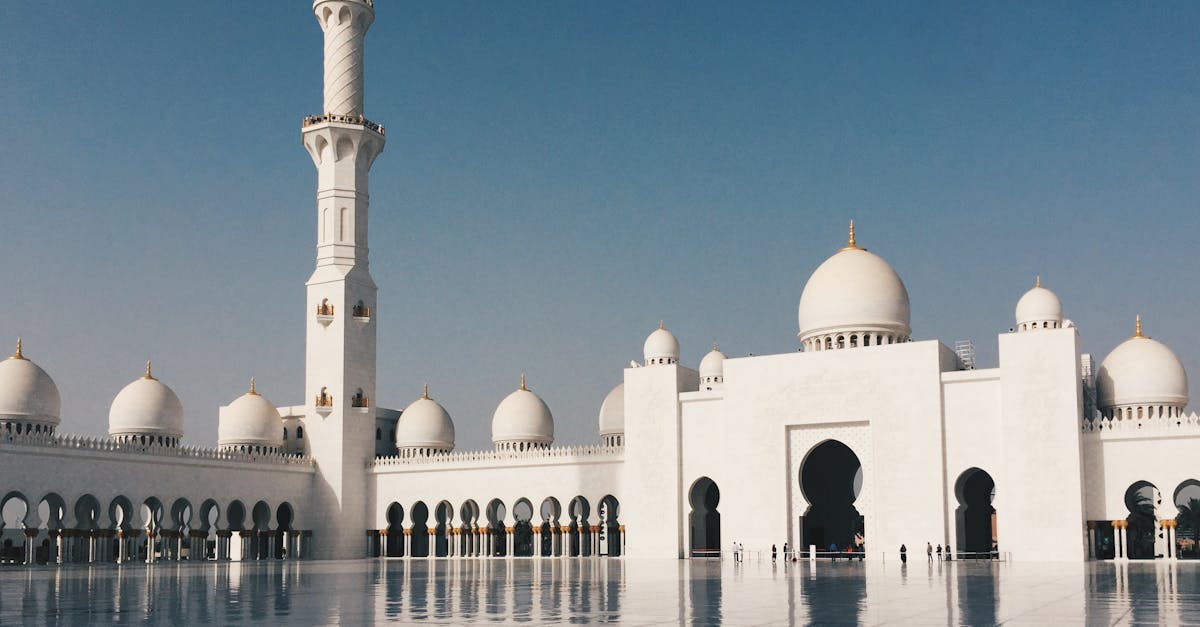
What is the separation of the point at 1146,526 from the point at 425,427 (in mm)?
21611

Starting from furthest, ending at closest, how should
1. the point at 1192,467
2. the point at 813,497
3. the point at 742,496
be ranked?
the point at 813,497
the point at 742,496
the point at 1192,467

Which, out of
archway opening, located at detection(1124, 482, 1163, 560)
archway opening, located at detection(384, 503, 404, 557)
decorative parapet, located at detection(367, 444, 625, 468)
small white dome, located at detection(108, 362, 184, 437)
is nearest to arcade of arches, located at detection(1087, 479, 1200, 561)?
archway opening, located at detection(1124, 482, 1163, 560)

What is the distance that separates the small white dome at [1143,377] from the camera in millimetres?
27812

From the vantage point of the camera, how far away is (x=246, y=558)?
3534cm

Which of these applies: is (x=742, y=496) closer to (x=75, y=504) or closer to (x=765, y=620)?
(x=75, y=504)

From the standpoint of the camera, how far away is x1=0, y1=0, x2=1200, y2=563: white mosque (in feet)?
87.3

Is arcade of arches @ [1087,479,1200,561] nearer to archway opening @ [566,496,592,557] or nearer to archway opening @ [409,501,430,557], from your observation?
archway opening @ [566,496,592,557]

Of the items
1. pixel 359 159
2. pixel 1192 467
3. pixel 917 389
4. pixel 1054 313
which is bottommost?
pixel 1192 467

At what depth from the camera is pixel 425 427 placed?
38.8 metres

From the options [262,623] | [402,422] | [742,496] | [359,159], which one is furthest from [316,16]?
[262,623]

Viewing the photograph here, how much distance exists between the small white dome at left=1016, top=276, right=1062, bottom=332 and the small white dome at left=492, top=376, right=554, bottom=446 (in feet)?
51.2

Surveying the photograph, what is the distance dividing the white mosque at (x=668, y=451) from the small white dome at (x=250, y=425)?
83 mm

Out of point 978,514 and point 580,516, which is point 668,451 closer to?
point 580,516

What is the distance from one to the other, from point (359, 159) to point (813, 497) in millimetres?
16349
